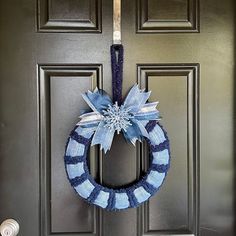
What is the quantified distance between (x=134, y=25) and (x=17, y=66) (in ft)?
1.28

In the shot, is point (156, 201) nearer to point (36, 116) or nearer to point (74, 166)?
point (74, 166)

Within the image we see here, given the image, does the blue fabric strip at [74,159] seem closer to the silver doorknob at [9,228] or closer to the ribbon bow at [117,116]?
the ribbon bow at [117,116]

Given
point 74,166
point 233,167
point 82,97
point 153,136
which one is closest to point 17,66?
point 82,97

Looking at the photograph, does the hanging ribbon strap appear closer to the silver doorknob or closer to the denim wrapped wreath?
the denim wrapped wreath

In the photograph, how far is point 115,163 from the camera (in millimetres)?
1437

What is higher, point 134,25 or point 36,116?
point 134,25

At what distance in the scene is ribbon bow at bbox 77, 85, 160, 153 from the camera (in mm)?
1329

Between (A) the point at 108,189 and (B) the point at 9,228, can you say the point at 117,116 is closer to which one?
(A) the point at 108,189

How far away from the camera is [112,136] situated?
4.43 feet

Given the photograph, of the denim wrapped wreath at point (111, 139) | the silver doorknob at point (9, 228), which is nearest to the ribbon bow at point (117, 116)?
the denim wrapped wreath at point (111, 139)

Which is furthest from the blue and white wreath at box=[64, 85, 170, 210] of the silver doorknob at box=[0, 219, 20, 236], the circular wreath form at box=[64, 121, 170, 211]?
the silver doorknob at box=[0, 219, 20, 236]

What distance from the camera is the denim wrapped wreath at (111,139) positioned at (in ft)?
4.38

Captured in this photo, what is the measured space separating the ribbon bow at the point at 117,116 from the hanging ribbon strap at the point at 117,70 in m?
0.03

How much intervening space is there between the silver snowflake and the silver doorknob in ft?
1.39
